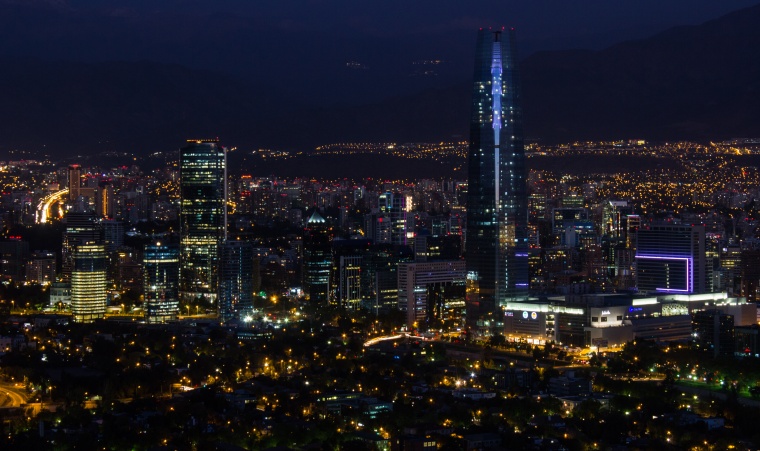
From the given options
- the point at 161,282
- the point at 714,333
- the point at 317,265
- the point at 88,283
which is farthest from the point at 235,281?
the point at 714,333

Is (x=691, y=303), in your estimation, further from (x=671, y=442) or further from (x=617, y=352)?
(x=671, y=442)

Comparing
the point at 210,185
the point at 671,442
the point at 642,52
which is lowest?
the point at 671,442

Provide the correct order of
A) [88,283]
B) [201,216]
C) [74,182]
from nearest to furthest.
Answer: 1. [88,283]
2. [201,216]
3. [74,182]

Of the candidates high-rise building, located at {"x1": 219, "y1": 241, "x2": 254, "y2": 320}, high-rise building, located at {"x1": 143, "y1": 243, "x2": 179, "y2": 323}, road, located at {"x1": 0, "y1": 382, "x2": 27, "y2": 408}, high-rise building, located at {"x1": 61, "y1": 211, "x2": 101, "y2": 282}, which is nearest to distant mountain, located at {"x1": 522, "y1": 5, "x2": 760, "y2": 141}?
high-rise building, located at {"x1": 61, "y1": 211, "x2": 101, "y2": 282}

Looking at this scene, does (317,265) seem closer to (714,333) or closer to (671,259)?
(671,259)

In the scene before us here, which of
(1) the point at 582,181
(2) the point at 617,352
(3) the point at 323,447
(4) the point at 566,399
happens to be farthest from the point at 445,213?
(3) the point at 323,447

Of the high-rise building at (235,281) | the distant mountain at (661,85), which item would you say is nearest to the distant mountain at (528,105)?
the distant mountain at (661,85)

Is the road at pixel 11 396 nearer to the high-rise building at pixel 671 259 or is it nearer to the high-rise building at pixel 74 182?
the high-rise building at pixel 671 259
